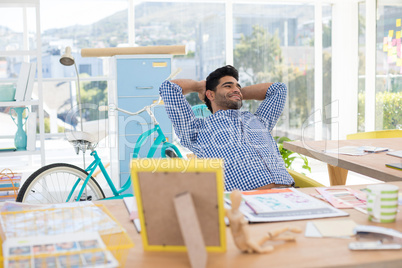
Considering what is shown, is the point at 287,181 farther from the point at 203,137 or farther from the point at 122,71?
the point at 122,71

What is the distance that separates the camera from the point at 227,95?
2664 mm

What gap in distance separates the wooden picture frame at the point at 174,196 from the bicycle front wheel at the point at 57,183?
177 centimetres

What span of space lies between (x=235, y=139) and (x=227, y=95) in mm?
329

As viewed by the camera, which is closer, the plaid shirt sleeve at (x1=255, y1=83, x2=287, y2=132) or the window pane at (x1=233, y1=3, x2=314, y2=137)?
the plaid shirt sleeve at (x1=255, y1=83, x2=287, y2=132)

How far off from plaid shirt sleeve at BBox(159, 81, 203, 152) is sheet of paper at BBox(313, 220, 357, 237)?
1.29 m

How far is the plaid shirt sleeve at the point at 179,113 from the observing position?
2.49 metres

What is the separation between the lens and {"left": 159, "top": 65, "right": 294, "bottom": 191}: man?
232 centimetres

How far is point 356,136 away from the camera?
3562 millimetres

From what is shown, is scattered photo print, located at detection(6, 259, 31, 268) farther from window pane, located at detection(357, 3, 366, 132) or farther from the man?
window pane, located at detection(357, 3, 366, 132)


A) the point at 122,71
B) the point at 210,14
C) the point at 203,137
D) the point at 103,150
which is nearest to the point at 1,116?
the point at 103,150

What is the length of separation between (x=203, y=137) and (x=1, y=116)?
10.4ft

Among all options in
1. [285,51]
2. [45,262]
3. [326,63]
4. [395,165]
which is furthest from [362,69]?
[45,262]

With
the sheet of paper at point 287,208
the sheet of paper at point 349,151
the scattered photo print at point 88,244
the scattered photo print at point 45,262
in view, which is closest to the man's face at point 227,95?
the sheet of paper at point 349,151

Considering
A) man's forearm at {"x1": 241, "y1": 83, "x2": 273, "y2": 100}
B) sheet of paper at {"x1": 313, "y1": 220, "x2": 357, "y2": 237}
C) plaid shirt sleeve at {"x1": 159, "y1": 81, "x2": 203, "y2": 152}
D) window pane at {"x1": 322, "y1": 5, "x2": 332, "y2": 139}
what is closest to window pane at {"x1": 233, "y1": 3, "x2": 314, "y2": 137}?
window pane at {"x1": 322, "y1": 5, "x2": 332, "y2": 139}
